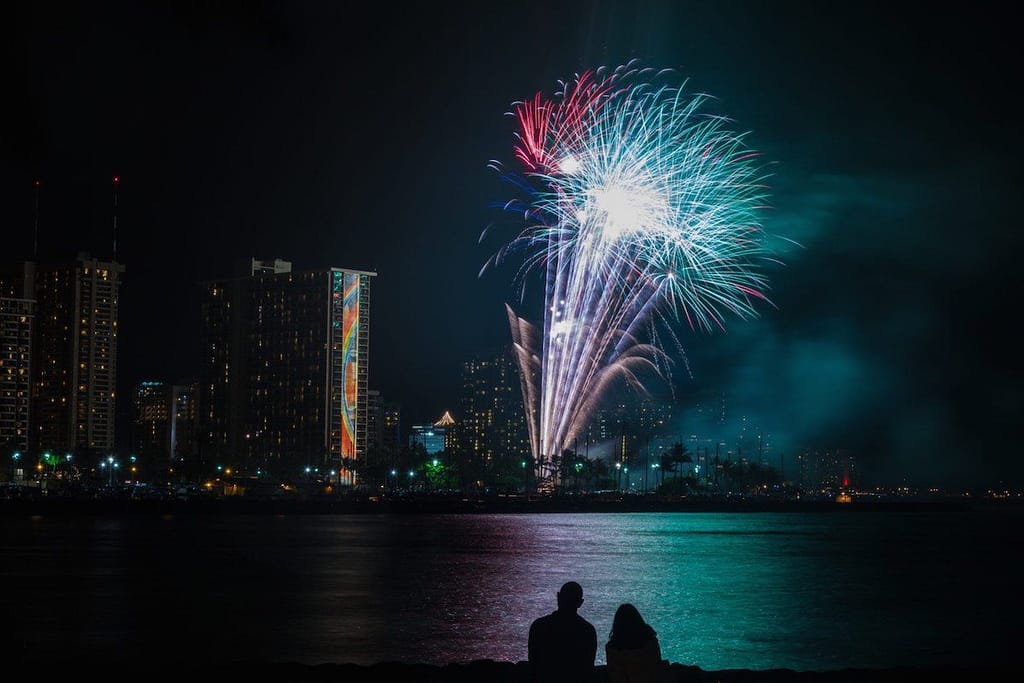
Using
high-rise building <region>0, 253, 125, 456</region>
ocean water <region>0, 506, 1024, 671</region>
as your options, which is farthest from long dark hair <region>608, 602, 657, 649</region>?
high-rise building <region>0, 253, 125, 456</region>

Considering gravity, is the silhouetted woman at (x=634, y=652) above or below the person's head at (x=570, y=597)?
below

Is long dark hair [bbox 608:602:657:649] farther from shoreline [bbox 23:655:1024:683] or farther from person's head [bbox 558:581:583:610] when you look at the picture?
shoreline [bbox 23:655:1024:683]

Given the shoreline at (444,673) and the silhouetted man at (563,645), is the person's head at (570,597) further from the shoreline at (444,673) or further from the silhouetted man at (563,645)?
the shoreline at (444,673)

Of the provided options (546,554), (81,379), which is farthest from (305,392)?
(546,554)

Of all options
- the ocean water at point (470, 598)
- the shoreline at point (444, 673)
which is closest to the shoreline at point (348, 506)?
the ocean water at point (470, 598)

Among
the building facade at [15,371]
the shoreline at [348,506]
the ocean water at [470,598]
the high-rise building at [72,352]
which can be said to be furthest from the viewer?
the high-rise building at [72,352]

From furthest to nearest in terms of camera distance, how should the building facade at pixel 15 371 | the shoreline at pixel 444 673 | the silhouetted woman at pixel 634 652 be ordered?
the building facade at pixel 15 371 → the shoreline at pixel 444 673 → the silhouetted woman at pixel 634 652

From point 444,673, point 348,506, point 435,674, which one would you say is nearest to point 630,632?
point 444,673
